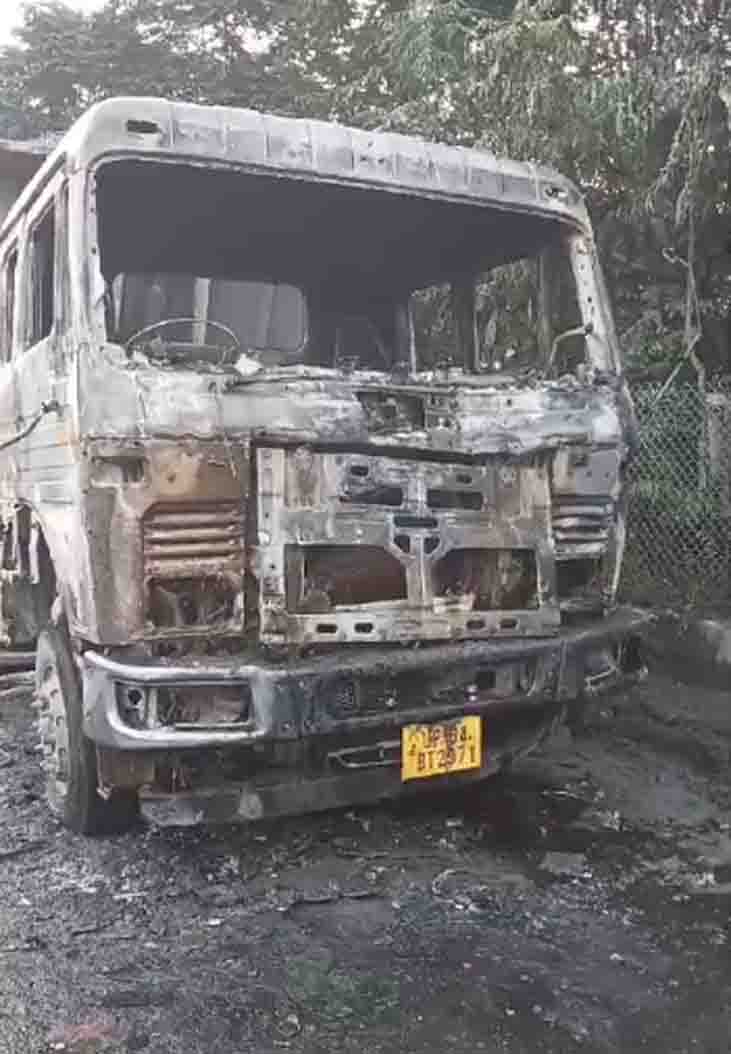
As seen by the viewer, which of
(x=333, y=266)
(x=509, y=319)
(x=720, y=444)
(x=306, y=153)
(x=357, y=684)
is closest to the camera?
(x=357, y=684)

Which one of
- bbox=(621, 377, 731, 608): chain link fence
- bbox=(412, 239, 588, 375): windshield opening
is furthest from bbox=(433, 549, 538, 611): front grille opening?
bbox=(621, 377, 731, 608): chain link fence

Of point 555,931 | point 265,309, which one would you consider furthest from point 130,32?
point 555,931

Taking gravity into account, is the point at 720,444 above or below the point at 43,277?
below

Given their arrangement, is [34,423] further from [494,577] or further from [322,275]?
[494,577]

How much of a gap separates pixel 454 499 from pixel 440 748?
0.88m

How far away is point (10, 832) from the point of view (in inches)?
163

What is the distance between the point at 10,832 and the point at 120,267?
91.0 inches

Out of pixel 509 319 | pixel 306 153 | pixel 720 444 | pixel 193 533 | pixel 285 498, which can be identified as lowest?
pixel 193 533

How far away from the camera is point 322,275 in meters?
5.01

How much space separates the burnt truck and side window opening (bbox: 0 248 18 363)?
16 cm

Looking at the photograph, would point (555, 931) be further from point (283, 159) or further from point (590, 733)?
point (283, 159)

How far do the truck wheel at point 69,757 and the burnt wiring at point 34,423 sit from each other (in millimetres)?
826

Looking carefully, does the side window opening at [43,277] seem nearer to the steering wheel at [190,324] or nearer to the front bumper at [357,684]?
the steering wheel at [190,324]

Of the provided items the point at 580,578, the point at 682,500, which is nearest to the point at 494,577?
the point at 580,578
